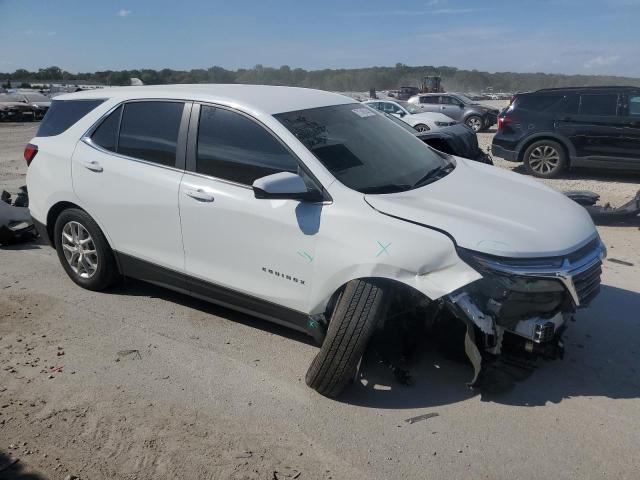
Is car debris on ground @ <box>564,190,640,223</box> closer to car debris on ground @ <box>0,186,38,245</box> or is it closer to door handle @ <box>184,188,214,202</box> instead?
door handle @ <box>184,188,214,202</box>

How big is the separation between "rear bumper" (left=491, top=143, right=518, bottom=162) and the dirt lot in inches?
274

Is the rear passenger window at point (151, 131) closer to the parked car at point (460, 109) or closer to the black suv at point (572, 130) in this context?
the black suv at point (572, 130)

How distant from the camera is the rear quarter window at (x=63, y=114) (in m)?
4.71

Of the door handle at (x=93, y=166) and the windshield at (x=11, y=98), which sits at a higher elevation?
the windshield at (x=11, y=98)

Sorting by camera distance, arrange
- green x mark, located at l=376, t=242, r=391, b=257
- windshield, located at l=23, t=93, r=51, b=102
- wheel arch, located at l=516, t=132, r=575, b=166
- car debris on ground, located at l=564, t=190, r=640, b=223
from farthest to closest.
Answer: windshield, located at l=23, t=93, r=51, b=102
wheel arch, located at l=516, t=132, r=575, b=166
car debris on ground, located at l=564, t=190, r=640, b=223
green x mark, located at l=376, t=242, r=391, b=257

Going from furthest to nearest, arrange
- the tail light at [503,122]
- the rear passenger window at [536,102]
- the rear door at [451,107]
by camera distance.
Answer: the rear door at [451,107]
the tail light at [503,122]
the rear passenger window at [536,102]

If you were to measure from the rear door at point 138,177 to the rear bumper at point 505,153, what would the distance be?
8.51m

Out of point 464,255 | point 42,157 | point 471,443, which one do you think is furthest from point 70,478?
point 42,157

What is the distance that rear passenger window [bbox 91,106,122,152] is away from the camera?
4.43 meters

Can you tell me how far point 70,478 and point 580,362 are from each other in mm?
3225

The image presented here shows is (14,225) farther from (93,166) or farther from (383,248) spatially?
(383,248)

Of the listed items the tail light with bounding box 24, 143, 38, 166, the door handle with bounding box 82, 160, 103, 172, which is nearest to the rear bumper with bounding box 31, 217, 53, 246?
the tail light with bounding box 24, 143, 38, 166

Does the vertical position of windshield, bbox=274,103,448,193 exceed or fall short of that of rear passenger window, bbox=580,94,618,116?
it falls short

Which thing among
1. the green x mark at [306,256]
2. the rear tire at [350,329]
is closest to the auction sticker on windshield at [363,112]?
the green x mark at [306,256]
